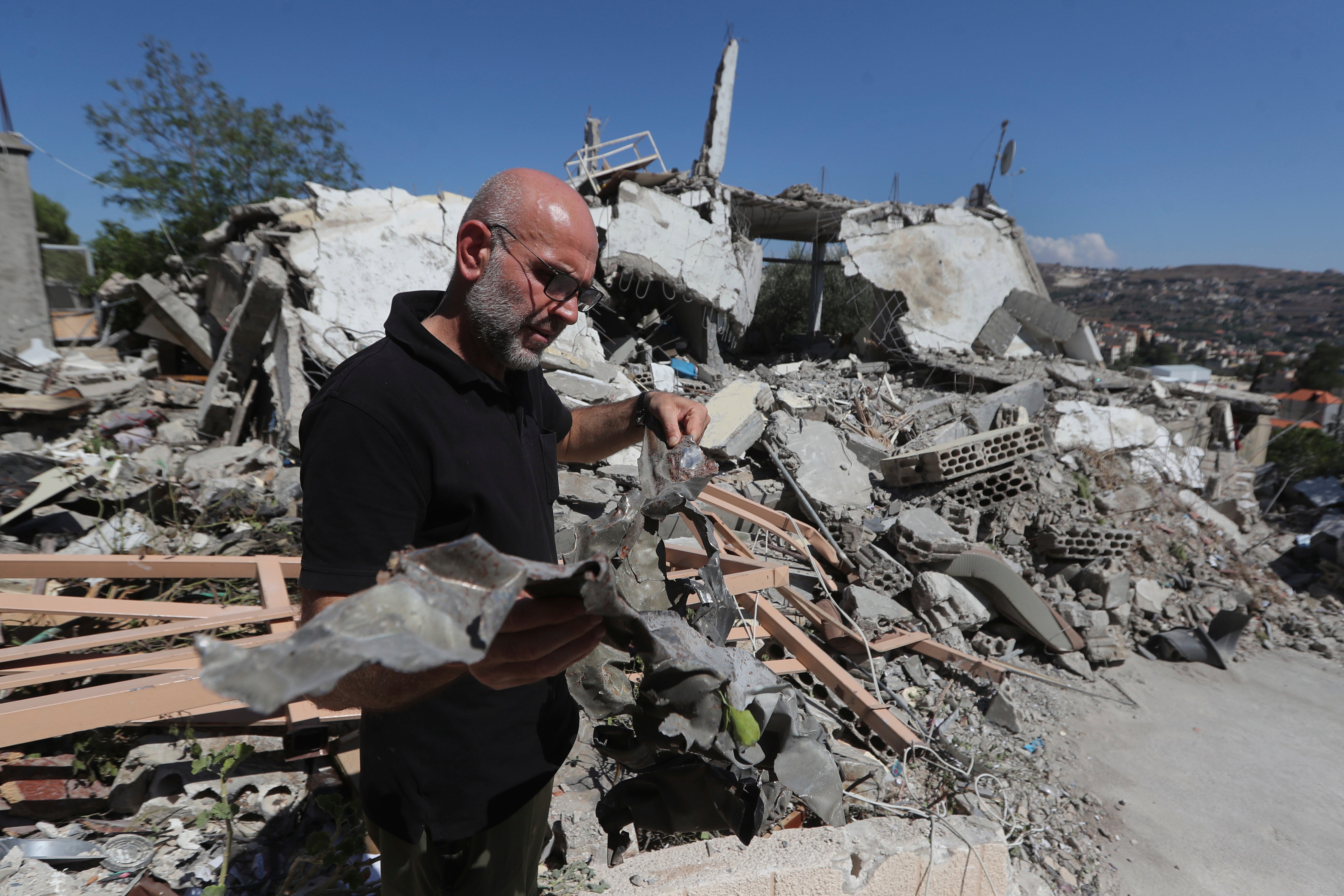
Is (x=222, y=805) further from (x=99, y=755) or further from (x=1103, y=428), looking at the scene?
(x=1103, y=428)

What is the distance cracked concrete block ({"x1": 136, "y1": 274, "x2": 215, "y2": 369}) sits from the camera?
8.79m

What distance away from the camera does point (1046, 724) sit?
178 inches

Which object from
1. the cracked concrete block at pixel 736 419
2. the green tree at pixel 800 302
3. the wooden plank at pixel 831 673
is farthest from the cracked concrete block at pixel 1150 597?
the green tree at pixel 800 302

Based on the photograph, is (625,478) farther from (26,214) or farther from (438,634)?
(26,214)

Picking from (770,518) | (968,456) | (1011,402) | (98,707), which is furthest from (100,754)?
(1011,402)

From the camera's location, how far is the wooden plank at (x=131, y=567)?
10.5ft

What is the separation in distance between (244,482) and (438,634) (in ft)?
18.5

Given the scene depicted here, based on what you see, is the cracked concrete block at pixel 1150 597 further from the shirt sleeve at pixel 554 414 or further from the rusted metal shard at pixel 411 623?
the rusted metal shard at pixel 411 623

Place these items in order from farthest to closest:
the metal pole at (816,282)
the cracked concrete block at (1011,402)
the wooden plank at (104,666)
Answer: the metal pole at (816,282) → the cracked concrete block at (1011,402) → the wooden plank at (104,666)

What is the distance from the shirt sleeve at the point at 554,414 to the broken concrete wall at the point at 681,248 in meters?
7.47

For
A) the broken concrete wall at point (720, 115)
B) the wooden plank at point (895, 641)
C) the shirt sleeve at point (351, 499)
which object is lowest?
the wooden plank at point (895, 641)

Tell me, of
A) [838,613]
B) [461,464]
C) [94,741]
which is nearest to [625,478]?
[838,613]

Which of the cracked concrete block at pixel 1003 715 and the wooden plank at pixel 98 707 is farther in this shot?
the cracked concrete block at pixel 1003 715

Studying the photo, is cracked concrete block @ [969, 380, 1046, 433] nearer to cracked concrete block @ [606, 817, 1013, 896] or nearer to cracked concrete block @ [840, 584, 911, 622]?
cracked concrete block @ [840, 584, 911, 622]
